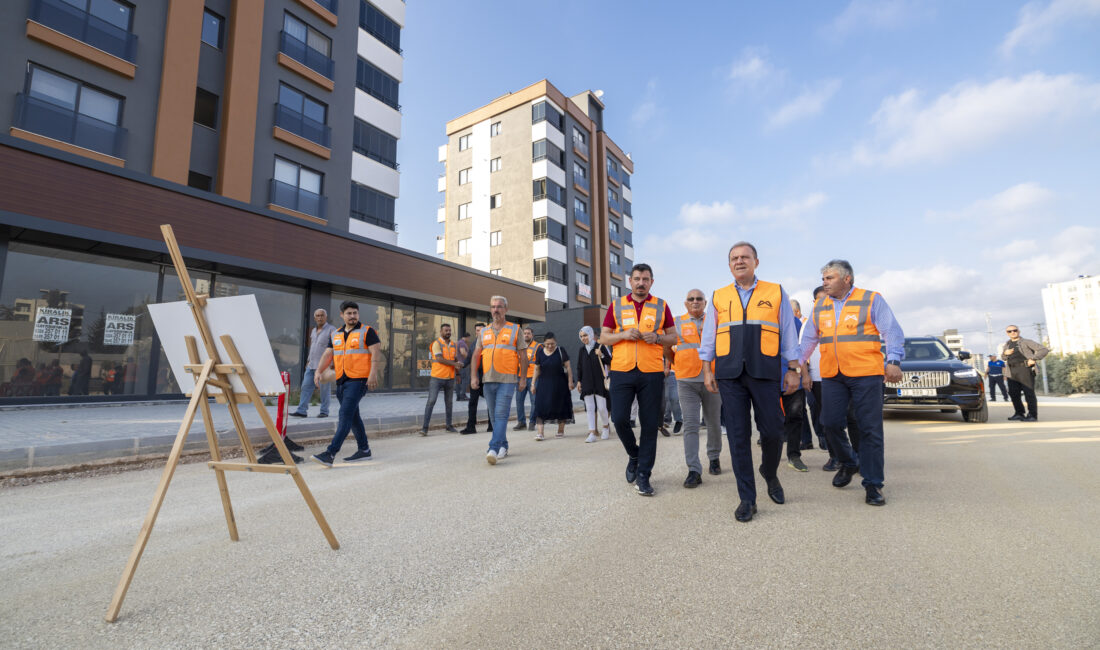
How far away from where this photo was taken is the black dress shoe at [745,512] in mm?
3549

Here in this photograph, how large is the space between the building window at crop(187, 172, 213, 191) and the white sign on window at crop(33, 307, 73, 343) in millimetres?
5708

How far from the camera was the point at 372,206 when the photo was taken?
21.7 meters

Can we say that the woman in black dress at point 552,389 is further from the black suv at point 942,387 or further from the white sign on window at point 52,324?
the white sign on window at point 52,324

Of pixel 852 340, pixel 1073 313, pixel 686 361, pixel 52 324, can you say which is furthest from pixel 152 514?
pixel 1073 313

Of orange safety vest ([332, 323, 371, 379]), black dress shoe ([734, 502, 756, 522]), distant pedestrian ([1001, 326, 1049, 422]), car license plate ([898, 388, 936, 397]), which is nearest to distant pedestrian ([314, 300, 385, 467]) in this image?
orange safety vest ([332, 323, 371, 379])

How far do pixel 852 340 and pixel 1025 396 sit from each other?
8982 mm

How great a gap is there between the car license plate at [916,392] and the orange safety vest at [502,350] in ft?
25.4

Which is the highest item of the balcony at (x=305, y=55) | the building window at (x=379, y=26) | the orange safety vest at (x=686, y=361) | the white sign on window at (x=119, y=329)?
the building window at (x=379, y=26)

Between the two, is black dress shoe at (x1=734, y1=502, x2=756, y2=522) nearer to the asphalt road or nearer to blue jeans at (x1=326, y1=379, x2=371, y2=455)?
the asphalt road

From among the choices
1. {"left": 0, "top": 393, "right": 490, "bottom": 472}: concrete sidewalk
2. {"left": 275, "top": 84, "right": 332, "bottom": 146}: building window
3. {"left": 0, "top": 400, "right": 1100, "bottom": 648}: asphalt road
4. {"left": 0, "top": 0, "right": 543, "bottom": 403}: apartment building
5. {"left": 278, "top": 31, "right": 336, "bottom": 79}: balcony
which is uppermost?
{"left": 278, "top": 31, "right": 336, "bottom": 79}: balcony

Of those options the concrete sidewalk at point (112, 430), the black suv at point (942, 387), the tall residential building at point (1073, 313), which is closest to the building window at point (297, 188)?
the concrete sidewalk at point (112, 430)

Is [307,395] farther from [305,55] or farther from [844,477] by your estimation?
[305,55]

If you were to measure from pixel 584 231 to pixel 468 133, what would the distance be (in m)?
11.8

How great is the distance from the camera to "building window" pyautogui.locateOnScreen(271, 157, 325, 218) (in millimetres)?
17531
